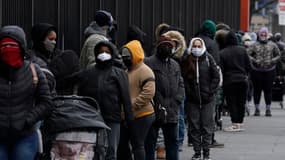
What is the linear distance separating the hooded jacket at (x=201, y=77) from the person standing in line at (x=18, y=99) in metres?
4.63

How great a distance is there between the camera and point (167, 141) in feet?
36.5

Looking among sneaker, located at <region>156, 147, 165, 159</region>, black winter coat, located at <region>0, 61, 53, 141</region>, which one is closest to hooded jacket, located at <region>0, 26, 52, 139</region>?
black winter coat, located at <region>0, 61, 53, 141</region>

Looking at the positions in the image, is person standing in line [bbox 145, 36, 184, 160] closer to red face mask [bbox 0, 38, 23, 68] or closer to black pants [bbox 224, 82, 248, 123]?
red face mask [bbox 0, 38, 23, 68]

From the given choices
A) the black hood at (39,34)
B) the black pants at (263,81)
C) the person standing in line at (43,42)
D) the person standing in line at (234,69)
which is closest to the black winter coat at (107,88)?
the person standing in line at (43,42)

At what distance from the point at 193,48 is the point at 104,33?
61.8 inches

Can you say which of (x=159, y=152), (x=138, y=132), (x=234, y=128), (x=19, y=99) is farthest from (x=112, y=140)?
(x=234, y=128)

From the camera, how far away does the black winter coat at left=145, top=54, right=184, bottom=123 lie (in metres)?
10.9

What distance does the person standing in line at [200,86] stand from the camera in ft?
40.3

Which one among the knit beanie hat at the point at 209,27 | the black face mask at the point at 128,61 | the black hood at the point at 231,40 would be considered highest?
the knit beanie hat at the point at 209,27

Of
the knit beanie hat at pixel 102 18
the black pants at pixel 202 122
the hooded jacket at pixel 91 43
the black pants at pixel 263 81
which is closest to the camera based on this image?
the hooded jacket at pixel 91 43

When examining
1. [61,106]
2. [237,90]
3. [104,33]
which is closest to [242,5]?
[237,90]

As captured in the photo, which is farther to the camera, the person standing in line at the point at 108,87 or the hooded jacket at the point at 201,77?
the hooded jacket at the point at 201,77

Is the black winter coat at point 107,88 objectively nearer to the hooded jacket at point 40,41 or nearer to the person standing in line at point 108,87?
the person standing in line at point 108,87

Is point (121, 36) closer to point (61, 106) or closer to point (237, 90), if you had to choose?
point (237, 90)
